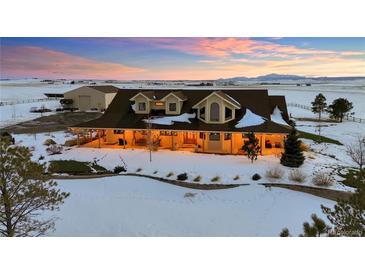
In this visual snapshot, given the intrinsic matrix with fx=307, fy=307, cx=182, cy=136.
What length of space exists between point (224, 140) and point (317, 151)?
803cm

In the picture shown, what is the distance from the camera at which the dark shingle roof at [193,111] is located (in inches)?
912

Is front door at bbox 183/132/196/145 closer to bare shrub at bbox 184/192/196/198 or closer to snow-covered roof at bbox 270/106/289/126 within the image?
snow-covered roof at bbox 270/106/289/126

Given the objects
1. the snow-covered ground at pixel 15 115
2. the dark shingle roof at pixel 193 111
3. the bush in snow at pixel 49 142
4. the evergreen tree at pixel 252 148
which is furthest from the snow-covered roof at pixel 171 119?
the snow-covered ground at pixel 15 115

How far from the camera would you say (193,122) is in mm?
24469

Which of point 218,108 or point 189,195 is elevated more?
point 218,108

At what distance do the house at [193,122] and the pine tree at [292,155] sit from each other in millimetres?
1685

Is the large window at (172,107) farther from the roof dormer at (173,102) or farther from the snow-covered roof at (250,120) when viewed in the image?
the snow-covered roof at (250,120)

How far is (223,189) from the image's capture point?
1725 centimetres

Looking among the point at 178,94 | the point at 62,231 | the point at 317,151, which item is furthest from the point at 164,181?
the point at 317,151

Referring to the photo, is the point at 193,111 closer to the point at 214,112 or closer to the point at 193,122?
the point at 193,122

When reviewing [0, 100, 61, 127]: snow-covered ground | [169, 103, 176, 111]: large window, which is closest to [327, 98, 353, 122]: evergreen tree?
[169, 103, 176, 111]: large window

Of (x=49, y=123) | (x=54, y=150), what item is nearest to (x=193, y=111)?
(x=54, y=150)

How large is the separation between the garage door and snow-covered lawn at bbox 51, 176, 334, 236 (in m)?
36.2

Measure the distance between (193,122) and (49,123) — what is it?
2330 centimetres
